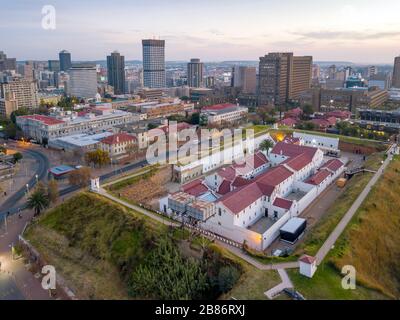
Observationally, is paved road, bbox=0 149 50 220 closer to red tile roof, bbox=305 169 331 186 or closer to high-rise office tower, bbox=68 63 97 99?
red tile roof, bbox=305 169 331 186

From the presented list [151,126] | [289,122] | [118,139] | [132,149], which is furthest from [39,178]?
[289,122]

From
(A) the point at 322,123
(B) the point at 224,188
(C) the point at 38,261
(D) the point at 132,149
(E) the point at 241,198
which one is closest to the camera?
(C) the point at 38,261

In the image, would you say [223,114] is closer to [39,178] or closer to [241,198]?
[39,178]

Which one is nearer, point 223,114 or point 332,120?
point 332,120

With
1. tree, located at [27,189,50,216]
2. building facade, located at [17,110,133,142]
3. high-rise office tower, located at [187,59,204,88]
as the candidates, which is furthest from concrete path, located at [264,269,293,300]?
high-rise office tower, located at [187,59,204,88]

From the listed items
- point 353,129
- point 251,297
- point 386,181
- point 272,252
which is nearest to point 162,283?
point 251,297

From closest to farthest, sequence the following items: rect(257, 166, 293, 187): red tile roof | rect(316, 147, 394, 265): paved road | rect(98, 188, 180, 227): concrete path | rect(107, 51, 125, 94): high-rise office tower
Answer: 1. rect(316, 147, 394, 265): paved road
2. rect(98, 188, 180, 227): concrete path
3. rect(257, 166, 293, 187): red tile roof
4. rect(107, 51, 125, 94): high-rise office tower

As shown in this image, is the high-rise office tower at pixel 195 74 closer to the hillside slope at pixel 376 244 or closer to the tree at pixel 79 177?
the tree at pixel 79 177
